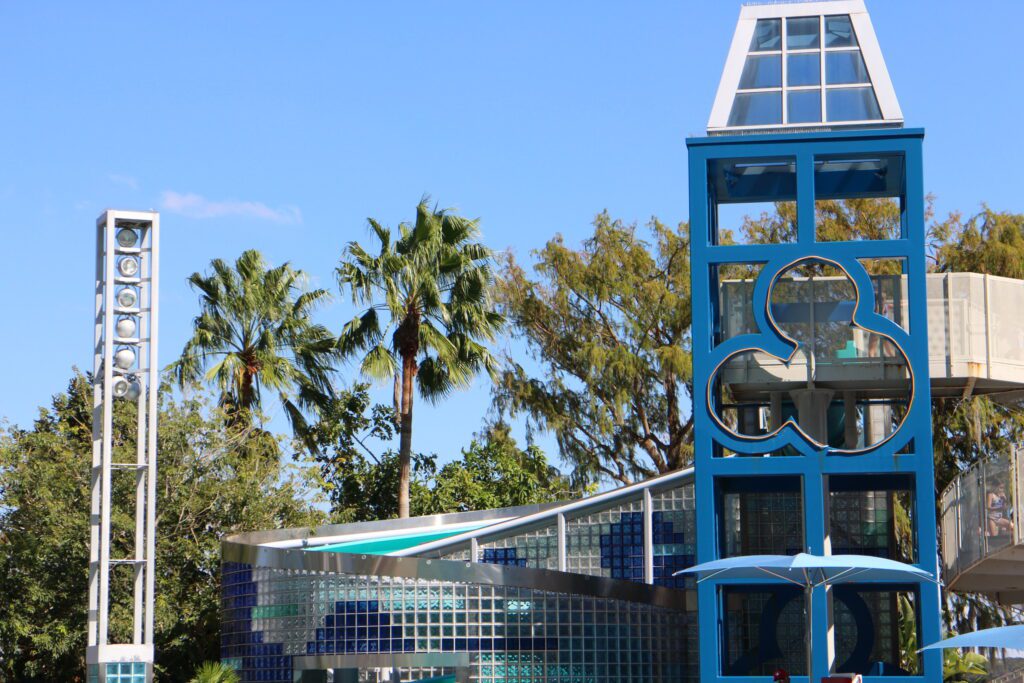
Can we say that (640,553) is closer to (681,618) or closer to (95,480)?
(681,618)

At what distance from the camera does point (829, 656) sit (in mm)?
21281

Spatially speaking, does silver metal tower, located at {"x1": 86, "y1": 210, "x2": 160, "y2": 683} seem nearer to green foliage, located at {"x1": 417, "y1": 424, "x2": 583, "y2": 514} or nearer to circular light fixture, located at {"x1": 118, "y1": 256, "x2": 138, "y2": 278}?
circular light fixture, located at {"x1": 118, "y1": 256, "x2": 138, "y2": 278}

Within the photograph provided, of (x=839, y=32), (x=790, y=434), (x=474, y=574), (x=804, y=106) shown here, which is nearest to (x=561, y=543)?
(x=474, y=574)

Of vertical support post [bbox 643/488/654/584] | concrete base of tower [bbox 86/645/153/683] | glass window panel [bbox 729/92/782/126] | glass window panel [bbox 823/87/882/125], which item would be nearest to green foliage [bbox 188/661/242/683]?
concrete base of tower [bbox 86/645/153/683]

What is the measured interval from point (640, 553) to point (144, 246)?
9.12 metres

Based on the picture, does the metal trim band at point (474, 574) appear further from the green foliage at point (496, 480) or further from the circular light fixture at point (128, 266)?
the green foliage at point (496, 480)

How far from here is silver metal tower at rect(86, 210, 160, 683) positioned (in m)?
22.8

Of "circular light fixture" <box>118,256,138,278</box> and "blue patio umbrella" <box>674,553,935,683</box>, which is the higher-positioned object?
"circular light fixture" <box>118,256,138,278</box>

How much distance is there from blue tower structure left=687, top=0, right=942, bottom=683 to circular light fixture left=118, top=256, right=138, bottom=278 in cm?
816

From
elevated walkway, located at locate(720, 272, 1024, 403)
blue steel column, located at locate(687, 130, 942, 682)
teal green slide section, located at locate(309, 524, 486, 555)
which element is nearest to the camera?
blue steel column, located at locate(687, 130, 942, 682)

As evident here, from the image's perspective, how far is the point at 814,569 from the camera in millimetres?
19625

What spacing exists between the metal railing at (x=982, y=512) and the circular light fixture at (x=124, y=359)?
40.4ft

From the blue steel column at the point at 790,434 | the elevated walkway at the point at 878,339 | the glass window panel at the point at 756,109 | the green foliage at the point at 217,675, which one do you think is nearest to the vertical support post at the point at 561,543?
the elevated walkway at the point at 878,339

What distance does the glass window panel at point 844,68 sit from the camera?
75.3ft
